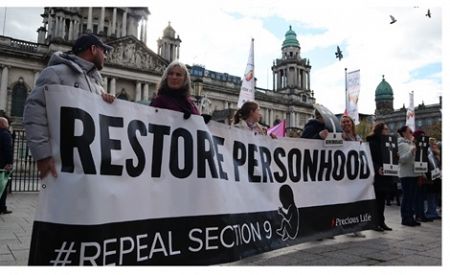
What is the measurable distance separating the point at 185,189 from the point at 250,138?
1053 millimetres

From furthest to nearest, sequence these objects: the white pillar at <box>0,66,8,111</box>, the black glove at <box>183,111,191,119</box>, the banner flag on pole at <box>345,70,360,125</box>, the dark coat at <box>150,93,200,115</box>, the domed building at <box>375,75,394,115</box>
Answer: the domed building at <box>375,75,394,115</box>, the white pillar at <box>0,66,8,111</box>, the banner flag on pole at <box>345,70,360,125</box>, the dark coat at <box>150,93,200,115</box>, the black glove at <box>183,111,191,119</box>

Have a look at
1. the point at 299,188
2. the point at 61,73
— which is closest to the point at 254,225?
the point at 299,188

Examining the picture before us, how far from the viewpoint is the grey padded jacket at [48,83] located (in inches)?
91.9

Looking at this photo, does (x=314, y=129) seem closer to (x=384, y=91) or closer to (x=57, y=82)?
(x=57, y=82)

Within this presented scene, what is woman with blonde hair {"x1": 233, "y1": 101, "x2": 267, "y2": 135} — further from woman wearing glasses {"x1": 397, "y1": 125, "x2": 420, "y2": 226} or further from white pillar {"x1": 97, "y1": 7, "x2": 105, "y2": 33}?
white pillar {"x1": 97, "y1": 7, "x2": 105, "y2": 33}

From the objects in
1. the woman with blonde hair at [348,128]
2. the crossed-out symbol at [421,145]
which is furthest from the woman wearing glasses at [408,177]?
the woman with blonde hair at [348,128]

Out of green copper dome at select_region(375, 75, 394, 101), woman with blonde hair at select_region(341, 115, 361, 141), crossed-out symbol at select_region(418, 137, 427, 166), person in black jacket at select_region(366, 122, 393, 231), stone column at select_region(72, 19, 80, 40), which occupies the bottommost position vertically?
person in black jacket at select_region(366, 122, 393, 231)

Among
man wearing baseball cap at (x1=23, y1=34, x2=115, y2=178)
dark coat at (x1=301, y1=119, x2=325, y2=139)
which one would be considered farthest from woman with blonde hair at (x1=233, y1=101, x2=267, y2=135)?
man wearing baseball cap at (x1=23, y1=34, x2=115, y2=178)

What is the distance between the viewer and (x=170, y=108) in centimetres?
325

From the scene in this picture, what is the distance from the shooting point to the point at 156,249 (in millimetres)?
2715

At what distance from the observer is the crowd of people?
7.79 ft

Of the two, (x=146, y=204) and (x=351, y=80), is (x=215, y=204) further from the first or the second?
(x=351, y=80)

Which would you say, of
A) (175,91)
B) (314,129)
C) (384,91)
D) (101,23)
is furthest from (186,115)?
(384,91)

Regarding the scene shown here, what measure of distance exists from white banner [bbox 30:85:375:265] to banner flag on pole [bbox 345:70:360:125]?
525 inches
